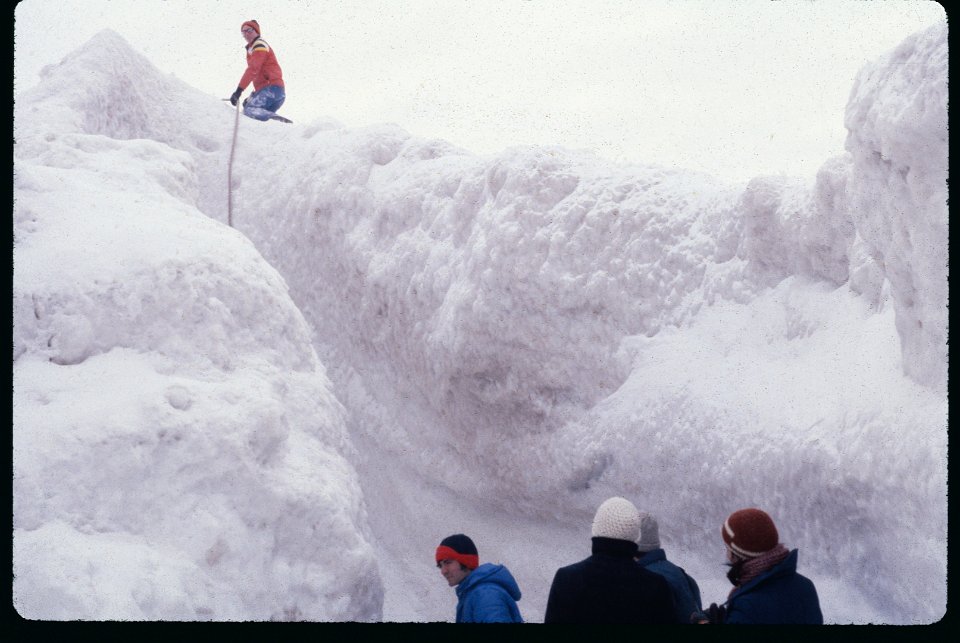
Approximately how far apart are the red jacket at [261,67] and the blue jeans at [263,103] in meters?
0.08

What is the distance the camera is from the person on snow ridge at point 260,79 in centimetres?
759

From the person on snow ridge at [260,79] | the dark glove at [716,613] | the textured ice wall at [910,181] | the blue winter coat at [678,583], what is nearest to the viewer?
the dark glove at [716,613]

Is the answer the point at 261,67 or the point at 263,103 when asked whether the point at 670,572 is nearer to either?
the point at 261,67

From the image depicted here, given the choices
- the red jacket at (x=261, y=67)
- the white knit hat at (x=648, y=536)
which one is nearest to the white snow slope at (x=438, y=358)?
the red jacket at (x=261, y=67)

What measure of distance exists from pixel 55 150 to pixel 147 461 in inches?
106

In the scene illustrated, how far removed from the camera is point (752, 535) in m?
2.37

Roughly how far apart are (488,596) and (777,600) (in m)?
0.84

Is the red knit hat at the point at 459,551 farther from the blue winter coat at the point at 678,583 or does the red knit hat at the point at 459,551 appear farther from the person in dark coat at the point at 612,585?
the person in dark coat at the point at 612,585

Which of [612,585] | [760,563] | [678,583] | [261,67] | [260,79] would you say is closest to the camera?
[612,585]

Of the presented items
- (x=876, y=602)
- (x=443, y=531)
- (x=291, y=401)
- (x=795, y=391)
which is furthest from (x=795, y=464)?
(x=443, y=531)

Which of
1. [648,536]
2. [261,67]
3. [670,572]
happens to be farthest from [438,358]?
[261,67]

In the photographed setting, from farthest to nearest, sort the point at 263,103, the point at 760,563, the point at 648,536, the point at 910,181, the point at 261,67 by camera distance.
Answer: the point at 263,103 < the point at 261,67 < the point at 910,181 < the point at 648,536 < the point at 760,563

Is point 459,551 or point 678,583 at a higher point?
point 678,583

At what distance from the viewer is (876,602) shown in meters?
3.73
